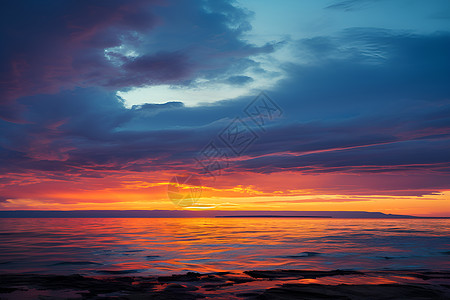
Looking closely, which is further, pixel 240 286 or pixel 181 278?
pixel 181 278

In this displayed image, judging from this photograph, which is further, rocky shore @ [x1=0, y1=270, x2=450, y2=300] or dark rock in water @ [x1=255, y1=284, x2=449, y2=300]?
rocky shore @ [x1=0, y1=270, x2=450, y2=300]

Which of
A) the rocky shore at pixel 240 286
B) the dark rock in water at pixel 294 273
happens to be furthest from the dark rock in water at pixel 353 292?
the dark rock in water at pixel 294 273

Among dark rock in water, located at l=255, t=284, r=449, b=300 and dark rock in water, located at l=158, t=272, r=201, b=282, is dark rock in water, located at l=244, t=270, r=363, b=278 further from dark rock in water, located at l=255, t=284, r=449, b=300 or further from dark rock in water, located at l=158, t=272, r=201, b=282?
dark rock in water, located at l=158, t=272, r=201, b=282

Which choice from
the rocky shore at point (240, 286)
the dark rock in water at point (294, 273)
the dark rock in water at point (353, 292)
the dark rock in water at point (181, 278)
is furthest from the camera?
the dark rock in water at point (294, 273)

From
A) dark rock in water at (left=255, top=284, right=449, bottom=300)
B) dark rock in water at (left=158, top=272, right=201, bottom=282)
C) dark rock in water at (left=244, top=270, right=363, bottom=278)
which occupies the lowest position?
dark rock in water at (left=244, top=270, right=363, bottom=278)

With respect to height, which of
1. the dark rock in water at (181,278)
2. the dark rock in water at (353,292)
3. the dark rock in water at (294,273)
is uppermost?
the dark rock in water at (353,292)

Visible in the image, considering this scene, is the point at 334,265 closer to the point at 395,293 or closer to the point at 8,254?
the point at 395,293

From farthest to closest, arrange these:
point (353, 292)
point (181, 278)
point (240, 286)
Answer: point (181, 278), point (240, 286), point (353, 292)

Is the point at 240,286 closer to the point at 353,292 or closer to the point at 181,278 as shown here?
the point at 181,278

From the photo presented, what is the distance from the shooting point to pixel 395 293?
47.8 ft

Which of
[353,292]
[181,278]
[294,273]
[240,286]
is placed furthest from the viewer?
[294,273]

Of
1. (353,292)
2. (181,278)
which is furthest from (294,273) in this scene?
(181,278)

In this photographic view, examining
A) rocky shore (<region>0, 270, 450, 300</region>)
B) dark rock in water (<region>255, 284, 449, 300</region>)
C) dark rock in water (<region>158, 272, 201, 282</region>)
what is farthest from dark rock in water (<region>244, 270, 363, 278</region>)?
dark rock in water (<region>158, 272, 201, 282</region>)

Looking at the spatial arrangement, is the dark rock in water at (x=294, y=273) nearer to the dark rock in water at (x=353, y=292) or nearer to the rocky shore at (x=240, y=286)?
the rocky shore at (x=240, y=286)
